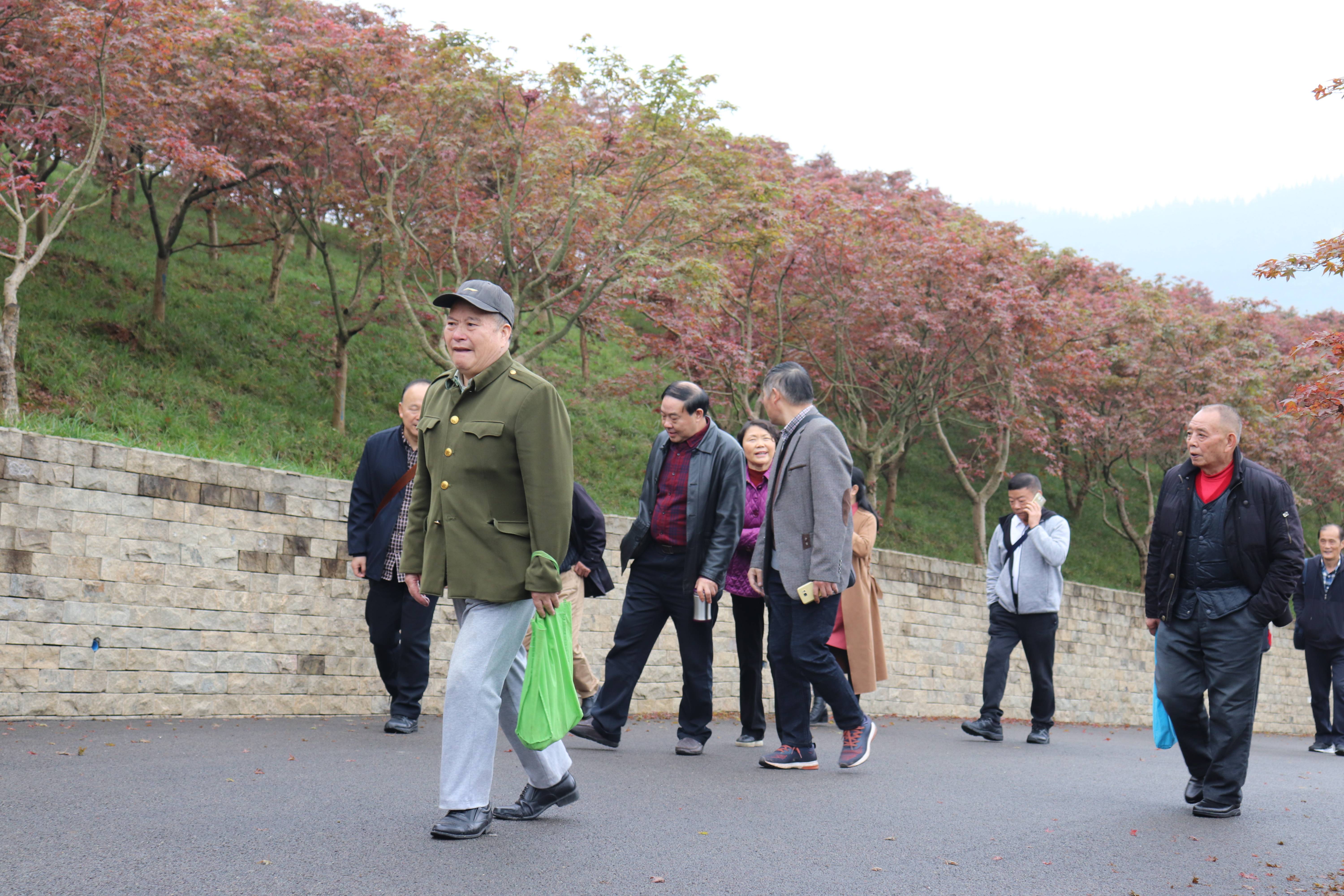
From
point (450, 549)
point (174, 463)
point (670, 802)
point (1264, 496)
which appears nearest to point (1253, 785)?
point (1264, 496)

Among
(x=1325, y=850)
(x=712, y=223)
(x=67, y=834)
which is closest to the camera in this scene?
(x=67, y=834)

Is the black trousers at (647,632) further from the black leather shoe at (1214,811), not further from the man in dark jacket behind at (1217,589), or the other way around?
the black leather shoe at (1214,811)

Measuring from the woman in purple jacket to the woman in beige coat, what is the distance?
20.3 inches

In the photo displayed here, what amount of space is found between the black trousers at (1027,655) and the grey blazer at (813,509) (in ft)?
11.5

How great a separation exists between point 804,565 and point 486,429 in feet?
8.42

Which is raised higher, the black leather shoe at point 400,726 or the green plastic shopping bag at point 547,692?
the green plastic shopping bag at point 547,692

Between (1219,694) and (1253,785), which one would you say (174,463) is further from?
(1253,785)

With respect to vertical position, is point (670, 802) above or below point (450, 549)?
below

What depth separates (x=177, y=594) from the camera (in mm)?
7375

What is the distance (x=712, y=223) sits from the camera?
1485 centimetres

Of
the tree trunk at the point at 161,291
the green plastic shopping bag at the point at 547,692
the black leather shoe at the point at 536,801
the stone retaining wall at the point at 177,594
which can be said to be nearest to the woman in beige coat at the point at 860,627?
the stone retaining wall at the point at 177,594

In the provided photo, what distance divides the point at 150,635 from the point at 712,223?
9.50 metres

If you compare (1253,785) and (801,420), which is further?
(1253,785)

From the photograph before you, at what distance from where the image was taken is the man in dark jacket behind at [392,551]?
675cm
